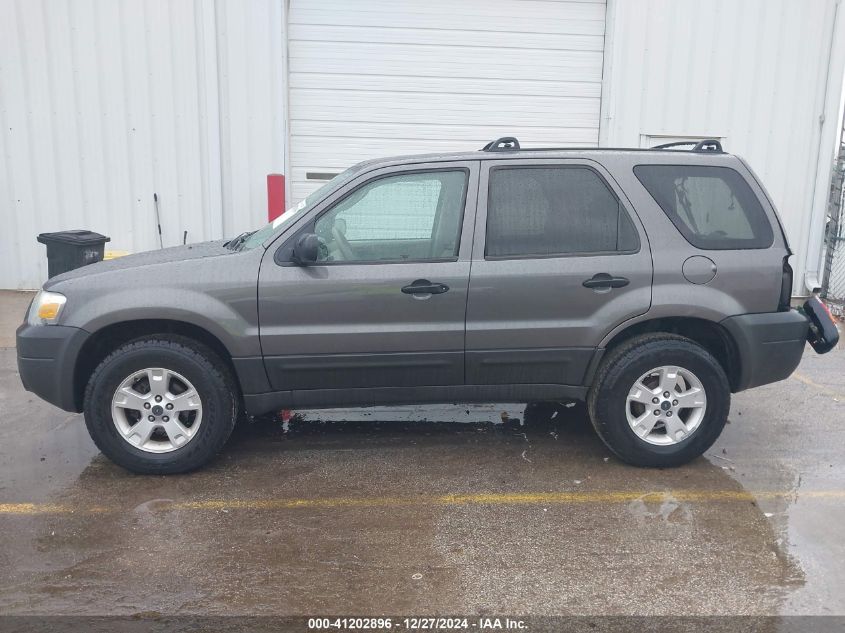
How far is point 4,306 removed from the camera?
884cm

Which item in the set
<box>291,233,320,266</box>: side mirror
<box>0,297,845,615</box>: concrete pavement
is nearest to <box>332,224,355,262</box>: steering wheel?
<box>291,233,320,266</box>: side mirror

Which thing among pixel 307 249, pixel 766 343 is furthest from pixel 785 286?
pixel 307 249

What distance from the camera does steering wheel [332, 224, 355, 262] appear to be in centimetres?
429

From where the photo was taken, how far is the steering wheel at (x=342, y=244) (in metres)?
4.29

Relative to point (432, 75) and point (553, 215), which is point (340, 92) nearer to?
point (432, 75)

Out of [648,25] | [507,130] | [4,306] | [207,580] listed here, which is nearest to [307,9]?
[507,130]

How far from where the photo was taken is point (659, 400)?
4.36 metres

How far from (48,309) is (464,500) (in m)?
2.55

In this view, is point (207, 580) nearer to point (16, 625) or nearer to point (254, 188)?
point (16, 625)

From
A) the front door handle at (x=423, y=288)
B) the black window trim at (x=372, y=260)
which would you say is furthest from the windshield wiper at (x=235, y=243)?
the front door handle at (x=423, y=288)

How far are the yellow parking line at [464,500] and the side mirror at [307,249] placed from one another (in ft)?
4.31

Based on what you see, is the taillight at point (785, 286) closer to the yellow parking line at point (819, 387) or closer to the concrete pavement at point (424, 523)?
the concrete pavement at point (424, 523)

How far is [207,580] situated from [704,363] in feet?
9.58

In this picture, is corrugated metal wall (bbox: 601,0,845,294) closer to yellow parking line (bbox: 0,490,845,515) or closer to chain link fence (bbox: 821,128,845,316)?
chain link fence (bbox: 821,128,845,316)
